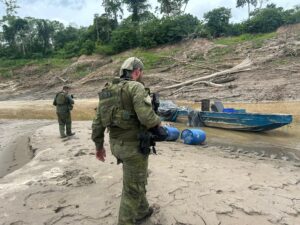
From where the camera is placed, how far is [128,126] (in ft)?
11.2

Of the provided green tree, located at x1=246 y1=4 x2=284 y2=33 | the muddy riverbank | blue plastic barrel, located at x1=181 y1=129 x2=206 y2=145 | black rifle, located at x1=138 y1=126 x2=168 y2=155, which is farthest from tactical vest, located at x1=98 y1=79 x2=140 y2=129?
green tree, located at x1=246 y1=4 x2=284 y2=33

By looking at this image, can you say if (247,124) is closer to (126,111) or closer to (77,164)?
(77,164)

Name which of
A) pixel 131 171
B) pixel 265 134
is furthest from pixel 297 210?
pixel 265 134

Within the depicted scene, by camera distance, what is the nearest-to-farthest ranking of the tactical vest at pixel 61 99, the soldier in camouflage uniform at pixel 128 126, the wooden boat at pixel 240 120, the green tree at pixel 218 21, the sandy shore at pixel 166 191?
the soldier in camouflage uniform at pixel 128 126, the sandy shore at pixel 166 191, the tactical vest at pixel 61 99, the wooden boat at pixel 240 120, the green tree at pixel 218 21

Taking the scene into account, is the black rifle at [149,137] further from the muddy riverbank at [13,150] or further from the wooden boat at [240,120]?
the wooden boat at [240,120]

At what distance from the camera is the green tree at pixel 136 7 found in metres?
50.7

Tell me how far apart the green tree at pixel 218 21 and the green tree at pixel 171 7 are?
1100 centimetres

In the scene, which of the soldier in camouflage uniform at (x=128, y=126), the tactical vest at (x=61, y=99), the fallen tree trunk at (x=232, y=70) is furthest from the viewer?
the fallen tree trunk at (x=232, y=70)

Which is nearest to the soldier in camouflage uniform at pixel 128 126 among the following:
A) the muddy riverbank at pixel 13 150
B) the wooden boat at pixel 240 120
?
the muddy riverbank at pixel 13 150

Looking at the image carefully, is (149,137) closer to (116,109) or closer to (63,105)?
(116,109)

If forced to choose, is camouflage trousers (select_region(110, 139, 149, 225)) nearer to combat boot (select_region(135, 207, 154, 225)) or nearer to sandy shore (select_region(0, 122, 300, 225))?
combat boot (select_region(135, 207, 154, 225))

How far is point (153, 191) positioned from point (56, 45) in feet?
192

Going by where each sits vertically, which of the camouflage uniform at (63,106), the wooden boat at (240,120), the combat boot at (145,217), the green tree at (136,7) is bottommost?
the wooden boat at (240,120)

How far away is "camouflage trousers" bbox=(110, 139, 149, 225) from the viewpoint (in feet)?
11.3
